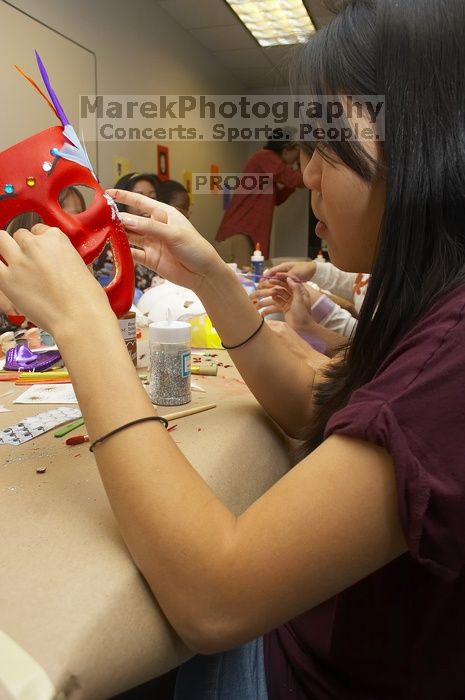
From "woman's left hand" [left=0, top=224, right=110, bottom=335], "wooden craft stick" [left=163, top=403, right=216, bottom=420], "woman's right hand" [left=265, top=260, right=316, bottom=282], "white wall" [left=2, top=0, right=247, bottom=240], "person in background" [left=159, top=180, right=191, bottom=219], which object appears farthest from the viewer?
"person in background" [left=159, top=180, right=191, bottom=219]

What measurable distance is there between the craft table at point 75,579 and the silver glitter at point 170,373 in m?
0.16

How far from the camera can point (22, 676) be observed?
0.33 m

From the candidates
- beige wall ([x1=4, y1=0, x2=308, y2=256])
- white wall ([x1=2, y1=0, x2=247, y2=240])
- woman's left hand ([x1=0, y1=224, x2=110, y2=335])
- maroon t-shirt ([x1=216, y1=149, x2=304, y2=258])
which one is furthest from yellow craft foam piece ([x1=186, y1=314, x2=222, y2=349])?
maroon t-shirt ([x1=216, y1=149, x2=304, y2=258])

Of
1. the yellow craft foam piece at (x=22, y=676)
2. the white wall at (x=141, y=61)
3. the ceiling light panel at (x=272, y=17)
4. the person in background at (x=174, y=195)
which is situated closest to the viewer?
the yellow craft foam piece at (x=22, y=676)

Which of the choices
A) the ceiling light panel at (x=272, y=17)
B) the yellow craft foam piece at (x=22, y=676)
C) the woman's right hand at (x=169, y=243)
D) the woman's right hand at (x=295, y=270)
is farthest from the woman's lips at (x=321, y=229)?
the ceiling light panel at (x=272, y=17)

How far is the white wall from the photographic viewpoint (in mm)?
2707

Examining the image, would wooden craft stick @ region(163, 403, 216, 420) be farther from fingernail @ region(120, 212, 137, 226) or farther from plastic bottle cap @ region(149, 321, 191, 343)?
fingernail @ region(120, 212, 137, 226)

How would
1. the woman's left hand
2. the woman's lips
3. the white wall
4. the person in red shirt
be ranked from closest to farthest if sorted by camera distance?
the woman's left hand → the woman's lips → the white wall → the person in red shirt

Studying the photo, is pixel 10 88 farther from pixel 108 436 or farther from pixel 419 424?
pixel 419 424

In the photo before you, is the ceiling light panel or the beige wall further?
the ceiling light panel

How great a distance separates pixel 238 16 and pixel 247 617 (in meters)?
4.06

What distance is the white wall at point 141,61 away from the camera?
2.71 metres

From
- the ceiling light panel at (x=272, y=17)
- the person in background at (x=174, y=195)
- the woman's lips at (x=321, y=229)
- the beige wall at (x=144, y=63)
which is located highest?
the ceiling light panel at (x=272, y=17)

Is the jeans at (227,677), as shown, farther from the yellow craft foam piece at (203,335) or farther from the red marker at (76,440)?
the yellow craft foam piece at (203,335)
